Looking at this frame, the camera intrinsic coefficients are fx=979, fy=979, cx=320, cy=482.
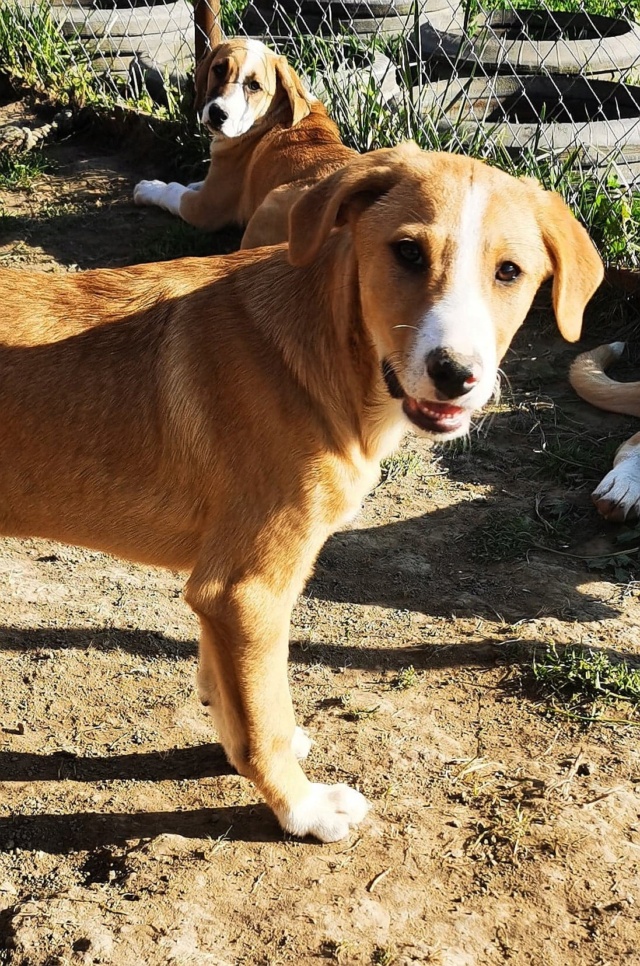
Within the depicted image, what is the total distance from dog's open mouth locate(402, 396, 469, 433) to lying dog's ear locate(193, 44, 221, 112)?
4805mm

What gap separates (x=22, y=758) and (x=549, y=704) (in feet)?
5.88

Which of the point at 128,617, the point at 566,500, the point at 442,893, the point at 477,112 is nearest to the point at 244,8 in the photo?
the point at 477,112

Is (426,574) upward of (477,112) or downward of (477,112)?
downward

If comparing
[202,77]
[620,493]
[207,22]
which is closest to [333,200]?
[620,493]

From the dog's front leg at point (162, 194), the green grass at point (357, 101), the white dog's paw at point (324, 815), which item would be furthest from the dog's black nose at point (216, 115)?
the white dog's paw at point (324, 815)

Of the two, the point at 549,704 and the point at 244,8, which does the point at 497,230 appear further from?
the point at 244,8

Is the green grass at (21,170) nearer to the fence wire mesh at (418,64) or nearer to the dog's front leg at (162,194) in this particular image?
the dog's front leg at (162,194)

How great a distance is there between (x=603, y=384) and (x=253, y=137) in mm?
3026

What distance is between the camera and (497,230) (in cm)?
248

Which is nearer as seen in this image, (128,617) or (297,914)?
(297,914)

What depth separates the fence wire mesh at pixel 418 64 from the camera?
6.05 meters

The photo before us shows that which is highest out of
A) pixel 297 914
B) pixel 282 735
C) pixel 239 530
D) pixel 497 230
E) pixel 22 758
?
pixel 497 230

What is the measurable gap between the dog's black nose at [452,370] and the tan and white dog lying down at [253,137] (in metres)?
3.80

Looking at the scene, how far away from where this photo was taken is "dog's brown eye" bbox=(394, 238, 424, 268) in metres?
2.44
